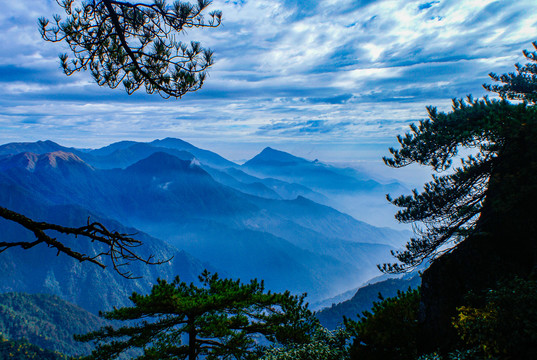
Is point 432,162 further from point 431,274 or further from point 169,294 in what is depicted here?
point 169,294

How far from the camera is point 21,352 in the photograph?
100062 mm

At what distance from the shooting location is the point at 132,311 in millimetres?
11305

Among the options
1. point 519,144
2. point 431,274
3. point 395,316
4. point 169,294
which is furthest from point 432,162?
point 169,294

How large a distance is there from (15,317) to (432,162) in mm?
232235

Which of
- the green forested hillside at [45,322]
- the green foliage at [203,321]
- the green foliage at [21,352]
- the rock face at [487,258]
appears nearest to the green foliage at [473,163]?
the rock face at [487,258]

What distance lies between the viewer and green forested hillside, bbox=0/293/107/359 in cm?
16650

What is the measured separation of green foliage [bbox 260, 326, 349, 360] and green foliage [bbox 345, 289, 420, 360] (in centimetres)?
58

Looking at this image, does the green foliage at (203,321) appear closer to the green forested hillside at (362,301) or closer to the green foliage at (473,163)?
the green foliage at (473,163)

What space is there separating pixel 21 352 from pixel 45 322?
96586 millimetres

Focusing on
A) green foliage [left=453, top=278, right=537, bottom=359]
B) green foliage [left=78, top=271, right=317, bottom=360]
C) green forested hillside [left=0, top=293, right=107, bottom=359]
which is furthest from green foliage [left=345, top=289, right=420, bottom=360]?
green forested hillside [left=0, top=293, right=107, bottom=359]

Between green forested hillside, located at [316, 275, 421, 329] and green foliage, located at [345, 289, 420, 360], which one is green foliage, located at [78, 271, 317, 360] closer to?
green foliage, located at [345, 289, 420, 360]

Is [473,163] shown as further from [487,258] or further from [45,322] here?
[45,322]

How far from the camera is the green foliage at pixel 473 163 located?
11141 mm

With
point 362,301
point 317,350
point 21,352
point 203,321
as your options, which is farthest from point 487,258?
point 362,301
